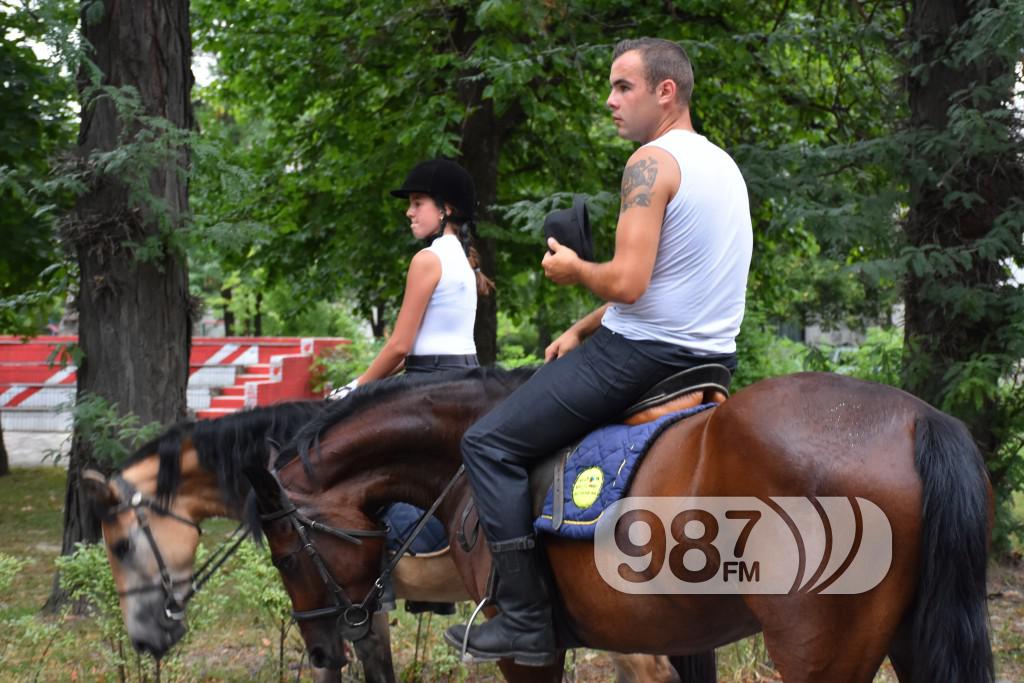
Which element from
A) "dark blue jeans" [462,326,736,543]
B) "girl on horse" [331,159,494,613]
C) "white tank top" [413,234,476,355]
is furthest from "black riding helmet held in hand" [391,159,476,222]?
"dark blue jeans" [462,326,736,543]

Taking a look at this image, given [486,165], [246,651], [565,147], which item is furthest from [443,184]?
[486,165]

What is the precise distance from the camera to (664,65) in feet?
11.4

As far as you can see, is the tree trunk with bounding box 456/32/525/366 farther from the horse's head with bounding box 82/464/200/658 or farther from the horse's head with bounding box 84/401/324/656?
the horse's head with bounding box 82/464/200/658

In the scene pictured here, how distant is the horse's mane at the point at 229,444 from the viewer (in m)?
4.48

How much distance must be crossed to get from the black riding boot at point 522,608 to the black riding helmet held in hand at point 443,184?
2.02m

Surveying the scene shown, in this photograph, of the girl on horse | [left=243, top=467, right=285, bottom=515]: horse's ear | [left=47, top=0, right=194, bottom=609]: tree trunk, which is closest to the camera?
[left=243, top=467, right=285, bottom=515]: horse's ear

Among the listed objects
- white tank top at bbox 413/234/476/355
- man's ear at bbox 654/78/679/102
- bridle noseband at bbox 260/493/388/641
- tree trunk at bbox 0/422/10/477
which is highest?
man's ear at bbox 654/78/679/102

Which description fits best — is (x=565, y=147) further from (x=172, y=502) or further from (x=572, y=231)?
(x=572, y=231)

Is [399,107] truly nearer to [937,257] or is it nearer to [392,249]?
[392,249]

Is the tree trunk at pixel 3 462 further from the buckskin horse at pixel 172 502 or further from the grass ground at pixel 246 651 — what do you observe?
the buckskin horse at pixel 172 502

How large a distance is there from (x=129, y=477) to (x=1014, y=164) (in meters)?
5.99

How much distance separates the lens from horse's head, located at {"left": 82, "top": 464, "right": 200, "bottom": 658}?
4434 millimetres

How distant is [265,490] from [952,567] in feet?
8.11

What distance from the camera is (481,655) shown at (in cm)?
367
